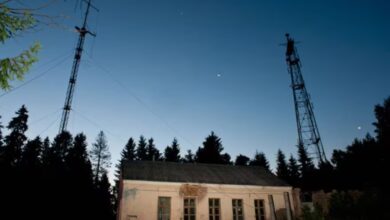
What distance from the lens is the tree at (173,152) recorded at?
59.5m

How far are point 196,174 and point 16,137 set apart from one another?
36.7 metres

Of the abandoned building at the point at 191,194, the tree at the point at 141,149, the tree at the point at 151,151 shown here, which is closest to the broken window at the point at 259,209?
the abandoned building at the point at 191,194

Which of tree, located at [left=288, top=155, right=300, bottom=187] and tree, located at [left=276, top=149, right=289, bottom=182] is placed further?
tree, located at [left=276, top=149, right=289, bottom=182]

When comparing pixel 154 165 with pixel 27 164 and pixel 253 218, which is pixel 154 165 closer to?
pixel 253 218

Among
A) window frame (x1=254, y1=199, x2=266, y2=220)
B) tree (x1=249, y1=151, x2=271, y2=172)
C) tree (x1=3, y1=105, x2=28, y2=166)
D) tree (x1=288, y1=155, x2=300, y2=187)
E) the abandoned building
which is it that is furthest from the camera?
tree (x1=249, y1=151, x2=271, y2=172)

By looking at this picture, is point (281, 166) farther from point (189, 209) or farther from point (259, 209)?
point (189, 209)

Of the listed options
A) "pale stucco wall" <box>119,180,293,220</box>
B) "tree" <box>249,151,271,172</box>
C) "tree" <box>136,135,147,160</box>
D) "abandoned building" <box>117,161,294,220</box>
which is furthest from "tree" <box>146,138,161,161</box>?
"pale stucco wall" <box>119,180,293,220</box>

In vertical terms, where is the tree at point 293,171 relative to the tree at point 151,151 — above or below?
below

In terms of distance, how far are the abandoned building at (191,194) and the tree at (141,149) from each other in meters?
44.7

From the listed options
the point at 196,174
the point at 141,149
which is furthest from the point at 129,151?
the point at 196,174

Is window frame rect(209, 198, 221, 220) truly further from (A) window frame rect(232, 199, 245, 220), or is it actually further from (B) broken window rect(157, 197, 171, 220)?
(B) broken window rect(157, 197, 171, 220)

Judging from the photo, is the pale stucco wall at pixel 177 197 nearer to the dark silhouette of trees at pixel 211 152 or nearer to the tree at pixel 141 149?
the dark silhouette of trees at pixel 211 152

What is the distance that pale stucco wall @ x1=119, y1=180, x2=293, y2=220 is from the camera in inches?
620

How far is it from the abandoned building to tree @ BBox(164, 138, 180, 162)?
3941 centimetres
